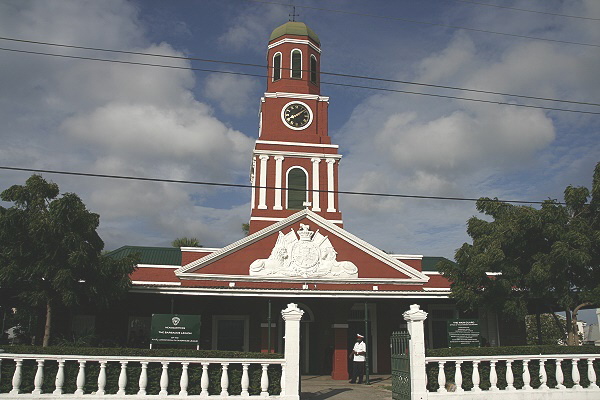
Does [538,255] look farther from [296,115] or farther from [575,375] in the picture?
[296,115]

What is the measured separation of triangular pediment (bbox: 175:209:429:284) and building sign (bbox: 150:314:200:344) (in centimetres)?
694

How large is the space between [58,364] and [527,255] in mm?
13897

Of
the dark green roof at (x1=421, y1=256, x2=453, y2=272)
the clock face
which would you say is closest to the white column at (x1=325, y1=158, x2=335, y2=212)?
the clock face

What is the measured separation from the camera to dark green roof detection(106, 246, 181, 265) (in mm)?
28391

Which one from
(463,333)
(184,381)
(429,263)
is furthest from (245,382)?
(429,263)

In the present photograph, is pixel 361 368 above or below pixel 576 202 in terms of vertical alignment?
below

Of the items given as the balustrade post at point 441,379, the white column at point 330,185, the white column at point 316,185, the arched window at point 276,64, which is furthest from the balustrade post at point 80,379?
the arched window at point 276,64

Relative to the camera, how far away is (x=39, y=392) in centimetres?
1052

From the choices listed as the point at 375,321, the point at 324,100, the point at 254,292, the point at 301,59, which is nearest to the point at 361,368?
the point at 254,292

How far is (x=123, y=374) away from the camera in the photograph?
10.7m

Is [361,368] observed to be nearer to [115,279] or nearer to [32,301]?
[115,279]

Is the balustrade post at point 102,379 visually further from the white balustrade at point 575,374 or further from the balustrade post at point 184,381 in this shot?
the white balustrade at point 575,374

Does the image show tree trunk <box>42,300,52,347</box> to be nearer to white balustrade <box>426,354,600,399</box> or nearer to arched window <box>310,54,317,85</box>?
white balustrade <box>426,354,600,399</box>

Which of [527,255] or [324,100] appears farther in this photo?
[324,100]
